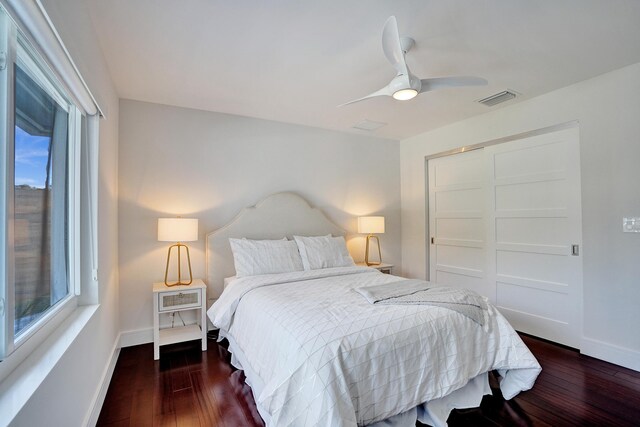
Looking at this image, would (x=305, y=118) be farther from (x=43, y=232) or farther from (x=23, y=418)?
(x=23, y=418)

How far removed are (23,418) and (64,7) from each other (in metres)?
1.58

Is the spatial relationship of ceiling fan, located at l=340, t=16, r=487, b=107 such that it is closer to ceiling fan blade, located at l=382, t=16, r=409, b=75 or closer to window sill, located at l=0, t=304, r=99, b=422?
ceiling fan blade, located at l=382, t=16, r=409, b=75

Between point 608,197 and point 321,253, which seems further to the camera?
point 321,253

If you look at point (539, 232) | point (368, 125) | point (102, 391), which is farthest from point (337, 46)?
point (102, 391)

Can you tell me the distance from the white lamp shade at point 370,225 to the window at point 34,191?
9.95 feet

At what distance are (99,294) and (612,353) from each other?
407cm

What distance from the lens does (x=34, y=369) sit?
111cm

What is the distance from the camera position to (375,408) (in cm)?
157

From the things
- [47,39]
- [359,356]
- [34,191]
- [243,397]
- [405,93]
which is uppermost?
[405,93]

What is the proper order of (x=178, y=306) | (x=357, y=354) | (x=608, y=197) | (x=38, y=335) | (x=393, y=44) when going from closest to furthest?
(x=38, y=335), (x=357, y=354), (x=393, y=44), (x=608, y=197), (x=178, y=306)

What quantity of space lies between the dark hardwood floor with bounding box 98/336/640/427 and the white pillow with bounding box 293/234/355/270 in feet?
4.10

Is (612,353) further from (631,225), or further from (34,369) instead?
(34,369)

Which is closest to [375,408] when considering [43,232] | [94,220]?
[43,232]

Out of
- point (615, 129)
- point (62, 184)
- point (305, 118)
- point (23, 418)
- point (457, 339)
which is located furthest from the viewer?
point (305, 118)
